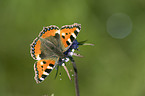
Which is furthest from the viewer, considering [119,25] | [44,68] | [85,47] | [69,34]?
[119,25]

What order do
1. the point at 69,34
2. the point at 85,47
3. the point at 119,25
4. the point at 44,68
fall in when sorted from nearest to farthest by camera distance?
1. the point at 44,68
2. the point at 69,34
3. the point at 85,47
4. the point at 119,25

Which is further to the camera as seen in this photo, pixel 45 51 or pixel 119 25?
pixel 119 25

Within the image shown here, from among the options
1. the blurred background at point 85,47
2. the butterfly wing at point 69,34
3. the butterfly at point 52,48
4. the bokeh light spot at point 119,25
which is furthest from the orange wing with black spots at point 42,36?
the bokeh light spot at point 119,25

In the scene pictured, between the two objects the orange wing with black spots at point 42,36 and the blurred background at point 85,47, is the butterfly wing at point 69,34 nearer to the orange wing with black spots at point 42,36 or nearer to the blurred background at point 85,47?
the orange wing with black spots at point 42,36

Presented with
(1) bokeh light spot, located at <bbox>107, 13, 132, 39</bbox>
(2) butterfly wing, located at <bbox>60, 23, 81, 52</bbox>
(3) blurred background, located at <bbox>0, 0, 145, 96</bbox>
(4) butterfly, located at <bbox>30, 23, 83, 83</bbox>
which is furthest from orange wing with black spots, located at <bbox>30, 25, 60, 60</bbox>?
(1) bokeh light spot, located at <bbox>107, 13, 132, 39</bbox>

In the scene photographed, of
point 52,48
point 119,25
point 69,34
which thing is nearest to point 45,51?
point 52,48

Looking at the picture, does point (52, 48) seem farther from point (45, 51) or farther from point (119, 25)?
point (119, 25)

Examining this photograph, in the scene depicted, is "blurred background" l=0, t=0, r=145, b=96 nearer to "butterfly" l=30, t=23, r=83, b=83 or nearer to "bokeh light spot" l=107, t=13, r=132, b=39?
"bokeh light spot" l=107, t=13, r=132, b=39

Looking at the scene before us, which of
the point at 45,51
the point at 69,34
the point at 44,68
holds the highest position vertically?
the point at 69,34
